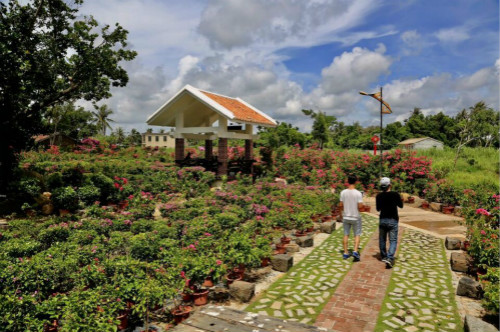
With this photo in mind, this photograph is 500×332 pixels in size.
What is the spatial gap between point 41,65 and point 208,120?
10.4 metres

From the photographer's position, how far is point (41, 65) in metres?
12.4

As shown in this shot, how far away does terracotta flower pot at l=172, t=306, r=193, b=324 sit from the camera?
489 centimetres

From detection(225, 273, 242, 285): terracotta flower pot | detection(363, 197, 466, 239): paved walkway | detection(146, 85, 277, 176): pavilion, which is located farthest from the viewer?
detection(146, 85, 277, 176): pavilion

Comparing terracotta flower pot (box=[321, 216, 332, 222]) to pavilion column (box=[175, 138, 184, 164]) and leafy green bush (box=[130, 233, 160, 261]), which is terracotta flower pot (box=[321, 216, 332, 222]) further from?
pavilion column (box=[175, 138, 184, 164])

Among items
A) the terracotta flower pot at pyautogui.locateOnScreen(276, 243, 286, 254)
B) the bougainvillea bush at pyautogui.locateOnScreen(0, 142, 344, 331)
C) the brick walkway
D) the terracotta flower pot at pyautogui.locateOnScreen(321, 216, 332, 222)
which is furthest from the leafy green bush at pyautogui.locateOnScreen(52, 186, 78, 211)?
the brick walkway

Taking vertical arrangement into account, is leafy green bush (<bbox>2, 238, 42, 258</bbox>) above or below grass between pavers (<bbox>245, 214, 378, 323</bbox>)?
above

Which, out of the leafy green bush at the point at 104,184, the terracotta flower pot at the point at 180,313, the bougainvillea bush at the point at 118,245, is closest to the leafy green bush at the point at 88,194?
the bougainvillea bush at the point at 118,245

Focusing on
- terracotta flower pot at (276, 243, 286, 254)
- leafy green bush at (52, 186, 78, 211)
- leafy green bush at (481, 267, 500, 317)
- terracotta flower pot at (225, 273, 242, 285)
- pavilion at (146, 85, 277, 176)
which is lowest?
terracotta flower pot at (225, 273, 242, 285)

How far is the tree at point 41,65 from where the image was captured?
1112 centimetres

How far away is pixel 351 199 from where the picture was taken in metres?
7.44

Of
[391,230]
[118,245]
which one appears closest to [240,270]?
[118,245]

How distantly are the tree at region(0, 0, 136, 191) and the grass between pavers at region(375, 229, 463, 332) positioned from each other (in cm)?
1248

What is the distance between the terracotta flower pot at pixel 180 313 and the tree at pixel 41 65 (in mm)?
10075

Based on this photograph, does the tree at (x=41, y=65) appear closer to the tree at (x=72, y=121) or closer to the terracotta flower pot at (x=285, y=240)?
the terracotta flower pot at (x=285, y=240)
